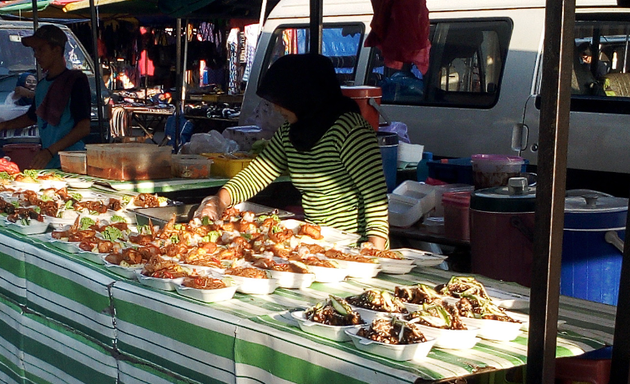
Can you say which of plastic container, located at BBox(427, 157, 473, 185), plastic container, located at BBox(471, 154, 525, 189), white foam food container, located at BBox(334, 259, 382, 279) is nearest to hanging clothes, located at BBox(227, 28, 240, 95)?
plastic container, located at BBox(427, 157, 473, 185)

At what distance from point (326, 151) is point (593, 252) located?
1254 millimetres

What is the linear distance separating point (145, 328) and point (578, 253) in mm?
1777

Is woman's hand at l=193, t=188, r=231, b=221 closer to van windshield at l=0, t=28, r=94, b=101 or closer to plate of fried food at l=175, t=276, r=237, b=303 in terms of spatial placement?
plate of fried food at l=175, t=276, r=237, b=303

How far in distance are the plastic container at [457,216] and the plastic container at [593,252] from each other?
0.87 metres

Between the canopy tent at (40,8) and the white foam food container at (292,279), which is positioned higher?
the canopy tent at (40,8)

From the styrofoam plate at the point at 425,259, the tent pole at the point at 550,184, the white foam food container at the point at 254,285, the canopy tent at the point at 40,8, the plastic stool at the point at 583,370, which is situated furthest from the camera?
the canopy tent at the point at 40,8

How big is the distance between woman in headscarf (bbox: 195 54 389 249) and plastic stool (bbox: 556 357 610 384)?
3.77ft

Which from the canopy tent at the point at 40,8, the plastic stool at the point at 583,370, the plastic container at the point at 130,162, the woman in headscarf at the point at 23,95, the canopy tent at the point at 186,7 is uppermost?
the canopy tent at the point at 40,8

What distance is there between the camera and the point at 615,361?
2197 mm

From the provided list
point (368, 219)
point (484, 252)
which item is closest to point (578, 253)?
point (484, 252)

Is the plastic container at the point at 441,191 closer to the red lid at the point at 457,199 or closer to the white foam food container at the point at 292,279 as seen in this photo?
the red lid at the point at 457,199

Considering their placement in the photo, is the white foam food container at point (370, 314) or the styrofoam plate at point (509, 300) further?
the styrofoam plate at point (509, 300)

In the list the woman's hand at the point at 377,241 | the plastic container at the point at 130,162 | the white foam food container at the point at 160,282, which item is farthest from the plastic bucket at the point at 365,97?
the white foam food container at the point at 160,282

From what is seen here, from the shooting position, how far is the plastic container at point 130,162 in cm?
492
